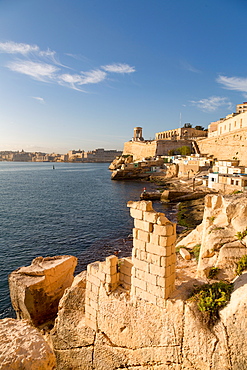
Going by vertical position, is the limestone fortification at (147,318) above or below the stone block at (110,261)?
below

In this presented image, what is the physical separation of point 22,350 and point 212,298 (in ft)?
12.1

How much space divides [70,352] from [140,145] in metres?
72.3

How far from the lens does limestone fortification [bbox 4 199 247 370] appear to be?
373cm

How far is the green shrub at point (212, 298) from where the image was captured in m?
3.89

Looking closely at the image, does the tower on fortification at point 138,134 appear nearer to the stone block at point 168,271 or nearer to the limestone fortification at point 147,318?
the limestone fortification at point 147,318

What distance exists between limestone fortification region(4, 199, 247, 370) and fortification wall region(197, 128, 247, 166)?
38860mm

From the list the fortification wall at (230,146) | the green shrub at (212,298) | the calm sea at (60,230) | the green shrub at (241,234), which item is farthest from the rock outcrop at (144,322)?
the fortification wall at (230,146)

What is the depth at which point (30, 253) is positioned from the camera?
578 inches

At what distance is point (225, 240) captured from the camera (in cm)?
599

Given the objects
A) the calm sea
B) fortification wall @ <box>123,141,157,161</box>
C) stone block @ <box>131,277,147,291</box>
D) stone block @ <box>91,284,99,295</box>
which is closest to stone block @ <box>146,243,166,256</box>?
stone block @ <box>131,277,147,291</box>

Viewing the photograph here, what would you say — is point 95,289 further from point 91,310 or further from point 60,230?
point 60,230

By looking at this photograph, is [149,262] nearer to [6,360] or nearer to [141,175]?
[6,360]

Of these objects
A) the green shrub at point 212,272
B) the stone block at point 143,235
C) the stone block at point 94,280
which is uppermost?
the stone block at point 143,235

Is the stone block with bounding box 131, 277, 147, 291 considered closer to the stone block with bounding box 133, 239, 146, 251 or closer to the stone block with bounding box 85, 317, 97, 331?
the stone block with bounding box 133, 239, 146, 251
